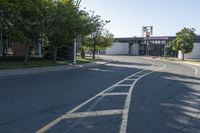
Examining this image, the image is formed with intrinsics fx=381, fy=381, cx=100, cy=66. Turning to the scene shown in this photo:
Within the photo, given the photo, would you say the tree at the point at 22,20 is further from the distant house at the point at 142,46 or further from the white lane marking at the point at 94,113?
the distant house at the point at 142,46

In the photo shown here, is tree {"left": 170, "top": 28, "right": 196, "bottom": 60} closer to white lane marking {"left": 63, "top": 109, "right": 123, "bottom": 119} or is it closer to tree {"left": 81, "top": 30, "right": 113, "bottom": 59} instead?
tree {"left": 81, "top": 30, "right": 113, "bottom": 59}

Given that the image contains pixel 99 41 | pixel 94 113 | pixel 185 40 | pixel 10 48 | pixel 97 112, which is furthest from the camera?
pixel 185 40

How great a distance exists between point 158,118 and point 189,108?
6.82 ft

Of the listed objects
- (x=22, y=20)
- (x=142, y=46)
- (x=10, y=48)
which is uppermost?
(x=22, y=20)

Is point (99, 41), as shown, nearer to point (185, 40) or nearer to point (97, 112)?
Answer: point (185, 40)

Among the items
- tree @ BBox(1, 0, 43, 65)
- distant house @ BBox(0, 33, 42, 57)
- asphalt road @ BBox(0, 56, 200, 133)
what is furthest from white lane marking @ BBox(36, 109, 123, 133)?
distant house @ BBox(0, 33, 42, 57)

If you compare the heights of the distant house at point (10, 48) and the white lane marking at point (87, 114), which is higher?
the distant house at point (10, 48)

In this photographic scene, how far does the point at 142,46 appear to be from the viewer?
101 m

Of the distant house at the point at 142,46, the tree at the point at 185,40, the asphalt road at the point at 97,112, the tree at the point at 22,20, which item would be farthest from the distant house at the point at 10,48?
the distant house at the point at 142,46

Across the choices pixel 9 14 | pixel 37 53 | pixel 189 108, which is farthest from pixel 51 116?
pixel 37 53

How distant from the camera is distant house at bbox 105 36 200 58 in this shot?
309 ft

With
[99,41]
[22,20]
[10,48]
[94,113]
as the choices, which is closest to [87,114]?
[94,113]

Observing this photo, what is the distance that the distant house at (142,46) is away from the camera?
309ft

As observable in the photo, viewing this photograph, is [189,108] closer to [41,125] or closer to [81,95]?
[81,95]
